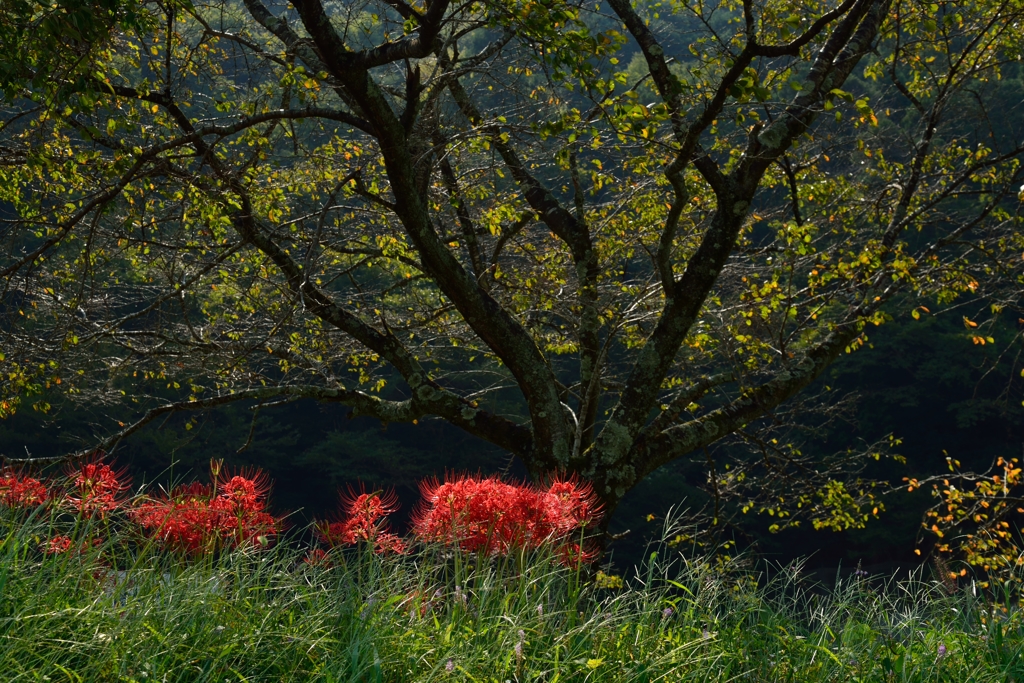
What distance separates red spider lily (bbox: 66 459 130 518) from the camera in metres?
3.03

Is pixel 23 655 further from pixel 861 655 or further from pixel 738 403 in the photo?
pixel 738 403

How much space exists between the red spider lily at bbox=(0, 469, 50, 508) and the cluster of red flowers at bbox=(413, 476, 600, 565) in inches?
54.5

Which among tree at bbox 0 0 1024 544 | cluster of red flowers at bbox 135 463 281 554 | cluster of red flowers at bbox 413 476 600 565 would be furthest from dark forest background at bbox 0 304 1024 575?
cluster of red flowers at bbox 135 463 281 554

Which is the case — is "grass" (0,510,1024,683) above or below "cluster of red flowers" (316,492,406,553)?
below

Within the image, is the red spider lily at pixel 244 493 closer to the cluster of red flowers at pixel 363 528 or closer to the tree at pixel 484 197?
the cluster of red flowers at pixel 363 528

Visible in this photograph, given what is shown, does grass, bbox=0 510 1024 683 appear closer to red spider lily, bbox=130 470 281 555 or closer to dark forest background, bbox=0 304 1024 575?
red spider lily, bbox=130 470 281 555

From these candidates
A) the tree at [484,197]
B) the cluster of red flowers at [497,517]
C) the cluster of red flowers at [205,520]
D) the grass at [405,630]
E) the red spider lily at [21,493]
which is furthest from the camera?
the tree at [484,197]

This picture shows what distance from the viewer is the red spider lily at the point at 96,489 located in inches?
119

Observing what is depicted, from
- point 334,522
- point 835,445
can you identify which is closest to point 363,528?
point 334,522

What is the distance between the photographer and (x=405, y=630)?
2.71 m

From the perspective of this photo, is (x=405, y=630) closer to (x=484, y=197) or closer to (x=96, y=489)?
(x=96, y=489)

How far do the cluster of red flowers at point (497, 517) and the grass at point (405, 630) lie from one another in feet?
0.29

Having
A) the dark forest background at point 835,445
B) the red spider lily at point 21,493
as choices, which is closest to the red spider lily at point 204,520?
the red spider lily at point 21,493

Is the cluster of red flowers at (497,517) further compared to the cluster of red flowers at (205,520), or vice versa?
the cluster of red flowers at (497,517)
